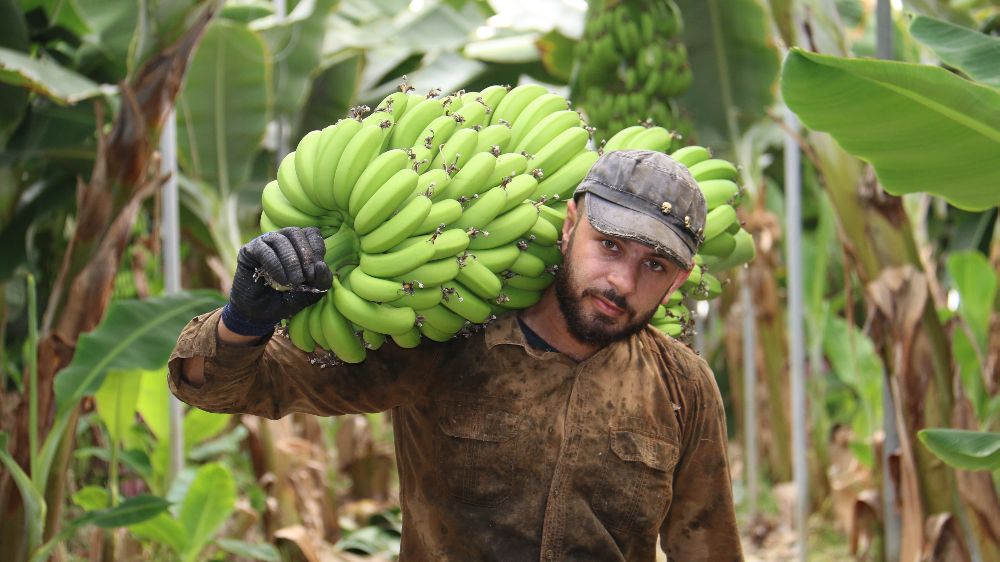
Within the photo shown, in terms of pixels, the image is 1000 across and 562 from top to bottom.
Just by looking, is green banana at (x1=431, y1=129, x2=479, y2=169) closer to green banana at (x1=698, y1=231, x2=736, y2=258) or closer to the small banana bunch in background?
the small banana bunch in background

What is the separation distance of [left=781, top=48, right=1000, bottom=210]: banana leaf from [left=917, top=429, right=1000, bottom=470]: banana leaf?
580 millimetres

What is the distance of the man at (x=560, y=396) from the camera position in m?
1.83

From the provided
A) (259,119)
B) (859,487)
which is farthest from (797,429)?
(259,119)

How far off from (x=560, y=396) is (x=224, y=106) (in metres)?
2.70

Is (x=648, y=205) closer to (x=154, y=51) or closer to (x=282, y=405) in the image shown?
(x=282, y=405)

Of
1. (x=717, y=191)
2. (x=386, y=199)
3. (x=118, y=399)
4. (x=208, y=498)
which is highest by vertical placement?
(x=717, y=191)

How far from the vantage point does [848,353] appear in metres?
5.88

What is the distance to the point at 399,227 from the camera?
1.70 metres

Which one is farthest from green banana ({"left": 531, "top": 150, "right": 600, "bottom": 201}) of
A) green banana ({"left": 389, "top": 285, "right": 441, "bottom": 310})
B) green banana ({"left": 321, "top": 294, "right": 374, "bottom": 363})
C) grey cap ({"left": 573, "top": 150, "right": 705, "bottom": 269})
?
green banana ({"left": 321, "top": 294, "right": 374, "bottom": 363})

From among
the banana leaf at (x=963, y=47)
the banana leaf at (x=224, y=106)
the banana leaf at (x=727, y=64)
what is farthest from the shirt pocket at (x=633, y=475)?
the banana leaf at (x=727, y=64)

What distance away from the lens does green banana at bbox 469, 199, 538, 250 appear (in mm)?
1817

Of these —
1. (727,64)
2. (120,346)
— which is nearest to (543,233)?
(120,346)

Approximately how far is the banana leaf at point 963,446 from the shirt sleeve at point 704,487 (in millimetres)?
458

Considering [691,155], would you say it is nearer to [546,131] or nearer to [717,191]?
[717,191]
